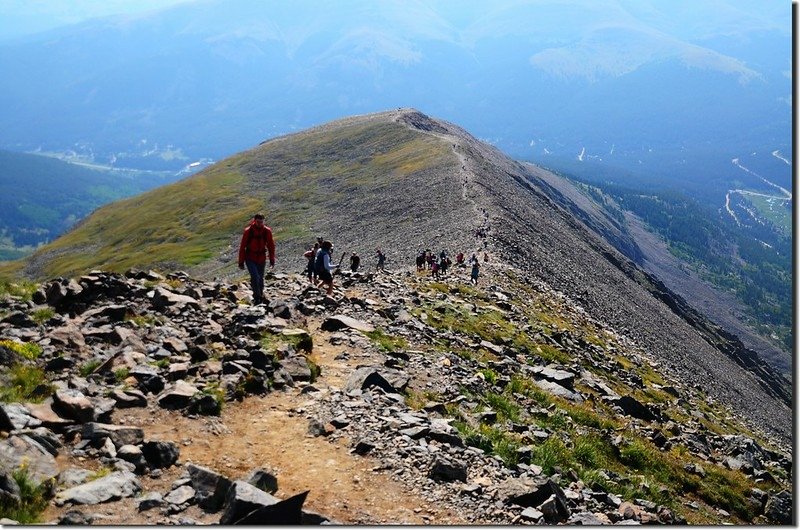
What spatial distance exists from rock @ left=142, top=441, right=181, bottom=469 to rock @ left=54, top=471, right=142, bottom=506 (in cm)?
71

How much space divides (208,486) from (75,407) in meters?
3.34

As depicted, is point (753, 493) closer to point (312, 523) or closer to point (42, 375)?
point (312, 523)

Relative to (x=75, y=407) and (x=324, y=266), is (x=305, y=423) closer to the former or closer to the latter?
(x=75, y=407)

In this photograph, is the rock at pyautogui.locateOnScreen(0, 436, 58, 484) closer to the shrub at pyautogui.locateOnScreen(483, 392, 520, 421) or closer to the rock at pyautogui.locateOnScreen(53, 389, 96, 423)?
the rock at pyautogui.locateOnScreen(53, 389, 96, 423)

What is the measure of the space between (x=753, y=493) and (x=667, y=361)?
43216 millimetres

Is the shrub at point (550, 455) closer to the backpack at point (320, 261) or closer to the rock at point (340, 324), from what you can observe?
the rock at point (340, 324)

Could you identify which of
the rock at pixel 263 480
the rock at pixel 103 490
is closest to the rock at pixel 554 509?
the rock at pixel 263 480

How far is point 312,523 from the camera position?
10.4m

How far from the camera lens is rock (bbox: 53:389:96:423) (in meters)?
12.6

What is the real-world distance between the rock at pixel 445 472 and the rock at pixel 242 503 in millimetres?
3251

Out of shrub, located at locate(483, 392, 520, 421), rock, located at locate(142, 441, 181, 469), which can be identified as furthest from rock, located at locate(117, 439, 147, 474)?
shrub, located at locate(483, 392, 520, 421)

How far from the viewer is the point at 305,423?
14.6 m

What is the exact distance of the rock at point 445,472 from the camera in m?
12.5

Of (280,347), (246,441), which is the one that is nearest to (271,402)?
(246,441)
